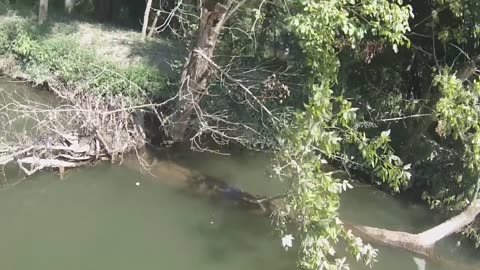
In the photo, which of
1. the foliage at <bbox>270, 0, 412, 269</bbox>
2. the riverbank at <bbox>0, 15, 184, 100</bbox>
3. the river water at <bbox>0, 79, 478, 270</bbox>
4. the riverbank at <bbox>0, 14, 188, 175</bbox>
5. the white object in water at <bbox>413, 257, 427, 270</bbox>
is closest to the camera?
the foliage at <bbox>270, 0, 412, 269</bbox>

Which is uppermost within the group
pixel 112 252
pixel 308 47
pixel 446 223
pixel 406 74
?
pixel 308 47

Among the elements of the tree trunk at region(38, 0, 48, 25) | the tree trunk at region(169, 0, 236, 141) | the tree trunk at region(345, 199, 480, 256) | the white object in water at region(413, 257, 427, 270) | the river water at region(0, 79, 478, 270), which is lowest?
the river water at region(0, 79, 478, 270)

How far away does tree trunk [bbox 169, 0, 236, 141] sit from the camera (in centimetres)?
629

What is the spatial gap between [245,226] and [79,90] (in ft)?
9.44

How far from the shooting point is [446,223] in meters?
6.51

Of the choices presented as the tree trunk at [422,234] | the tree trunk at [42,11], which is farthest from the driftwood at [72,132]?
the tree trunk at [422,234]

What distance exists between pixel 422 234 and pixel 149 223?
291cm

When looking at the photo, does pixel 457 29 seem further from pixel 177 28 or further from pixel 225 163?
pixel 177 28

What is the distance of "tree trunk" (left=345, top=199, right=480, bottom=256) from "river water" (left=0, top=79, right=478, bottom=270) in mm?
128

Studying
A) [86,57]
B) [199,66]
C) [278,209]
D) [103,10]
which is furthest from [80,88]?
[103,10]

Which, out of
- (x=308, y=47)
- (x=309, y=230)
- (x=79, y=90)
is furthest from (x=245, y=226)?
(x=79, y=90)

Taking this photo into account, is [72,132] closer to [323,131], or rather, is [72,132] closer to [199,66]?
[199,66]

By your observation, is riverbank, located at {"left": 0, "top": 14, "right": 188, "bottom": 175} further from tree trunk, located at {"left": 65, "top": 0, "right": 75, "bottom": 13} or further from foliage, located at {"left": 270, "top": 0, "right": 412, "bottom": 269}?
foliage, located at {"left": 270, "top": 0, "right": 412, "bottom": 269}

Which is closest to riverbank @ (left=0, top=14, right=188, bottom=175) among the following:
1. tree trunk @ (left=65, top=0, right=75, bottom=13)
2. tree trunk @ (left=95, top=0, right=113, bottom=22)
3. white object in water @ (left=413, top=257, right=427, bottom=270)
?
tree trunk @ (left=95, top=0, right=113, bottom=22)
